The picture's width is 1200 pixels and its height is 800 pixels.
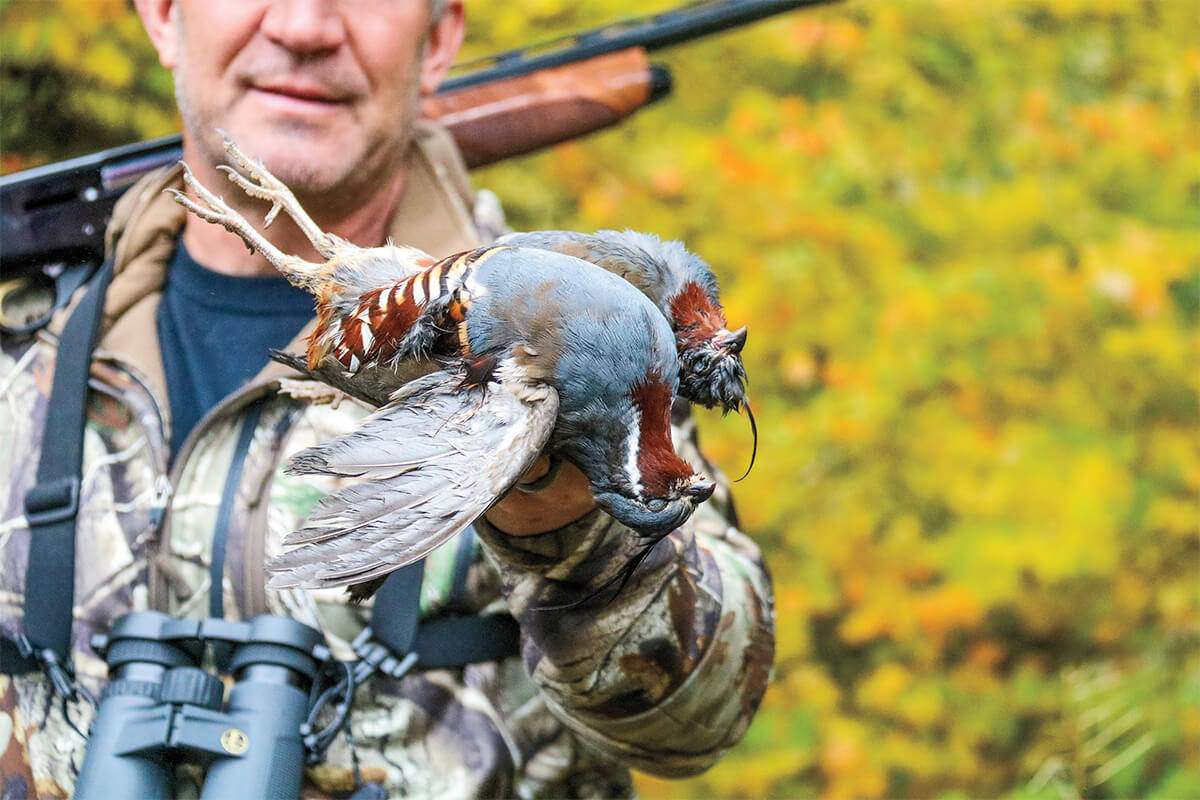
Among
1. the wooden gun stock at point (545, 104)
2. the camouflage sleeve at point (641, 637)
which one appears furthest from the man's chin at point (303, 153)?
the camouflage sleeve at point (641, 637)

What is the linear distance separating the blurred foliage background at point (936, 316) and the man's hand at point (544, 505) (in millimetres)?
2660

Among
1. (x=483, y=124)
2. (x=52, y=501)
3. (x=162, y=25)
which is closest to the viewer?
(x=52, y=501)

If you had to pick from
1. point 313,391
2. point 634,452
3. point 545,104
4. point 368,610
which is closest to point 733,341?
point 634,452

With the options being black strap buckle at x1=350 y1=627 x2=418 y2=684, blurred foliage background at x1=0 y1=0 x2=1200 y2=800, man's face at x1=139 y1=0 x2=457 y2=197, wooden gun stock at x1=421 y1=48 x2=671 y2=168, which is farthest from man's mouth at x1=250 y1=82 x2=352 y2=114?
blurred foliage background at x1=0 y1=0 x2=1200 y2=800

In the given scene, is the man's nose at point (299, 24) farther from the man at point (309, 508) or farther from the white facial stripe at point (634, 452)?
the white facial stripe at point (634, 452)

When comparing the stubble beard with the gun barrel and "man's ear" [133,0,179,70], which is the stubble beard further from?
the gun barrel

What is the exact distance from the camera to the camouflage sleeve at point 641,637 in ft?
6.35

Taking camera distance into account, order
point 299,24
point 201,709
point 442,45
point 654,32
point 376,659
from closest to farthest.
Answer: point 201,709
point 376,659
point 299,24
point 442,45
point 654,32

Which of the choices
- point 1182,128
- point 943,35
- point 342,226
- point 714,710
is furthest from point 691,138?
point 714,710

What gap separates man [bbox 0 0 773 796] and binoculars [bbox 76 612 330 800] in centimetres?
14

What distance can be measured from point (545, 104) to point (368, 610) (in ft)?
5.45

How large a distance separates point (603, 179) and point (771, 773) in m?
2.40

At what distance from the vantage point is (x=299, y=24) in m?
2.42

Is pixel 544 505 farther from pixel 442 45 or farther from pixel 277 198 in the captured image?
pixel 442 45
